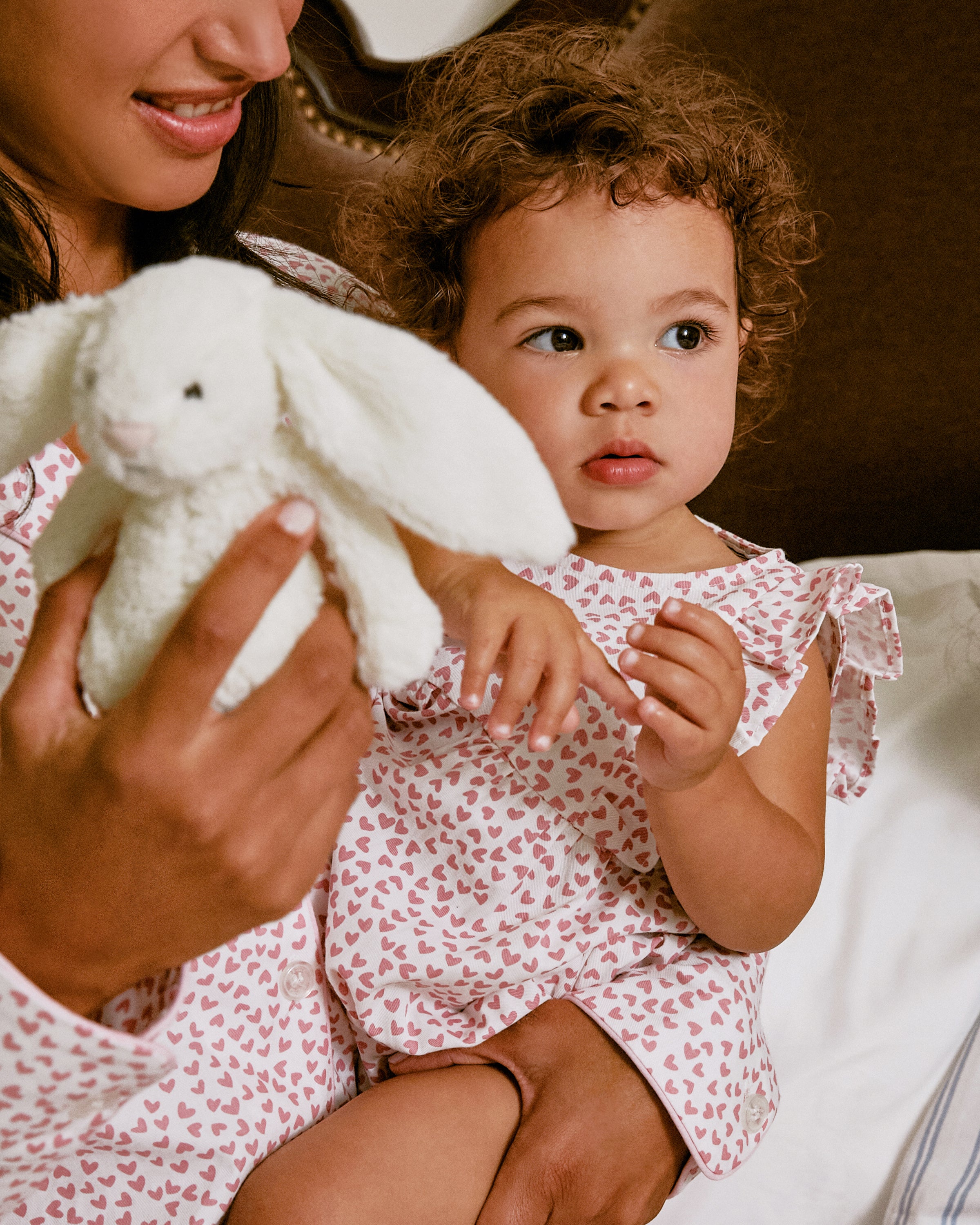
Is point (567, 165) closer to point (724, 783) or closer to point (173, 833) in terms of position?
point (724, 783)

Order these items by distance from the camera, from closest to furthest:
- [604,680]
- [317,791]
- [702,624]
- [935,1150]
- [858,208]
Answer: [317,791], [604,680], [702,624], [935,1150], [858,208]

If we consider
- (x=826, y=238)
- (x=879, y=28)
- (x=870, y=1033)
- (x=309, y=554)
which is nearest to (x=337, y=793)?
(x=309, y=554)

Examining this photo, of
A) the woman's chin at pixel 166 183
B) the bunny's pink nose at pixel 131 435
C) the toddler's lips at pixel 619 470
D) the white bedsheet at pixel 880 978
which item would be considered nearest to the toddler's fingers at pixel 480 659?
the bunny's pink nose at pixel 131 435

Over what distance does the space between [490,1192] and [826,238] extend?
1.47 metres

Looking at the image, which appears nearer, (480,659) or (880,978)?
(480,659)

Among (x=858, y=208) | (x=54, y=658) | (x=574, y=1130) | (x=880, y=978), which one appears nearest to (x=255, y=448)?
(x=54, y=658)

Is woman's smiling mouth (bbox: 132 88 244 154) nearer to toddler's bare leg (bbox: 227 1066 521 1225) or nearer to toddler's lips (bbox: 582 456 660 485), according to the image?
toddler's lips (bbox: 582 456 660 485)

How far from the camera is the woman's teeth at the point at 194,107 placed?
2.65 ft

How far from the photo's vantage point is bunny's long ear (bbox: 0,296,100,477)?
48cm

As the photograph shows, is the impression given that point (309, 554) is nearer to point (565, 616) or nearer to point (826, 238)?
point (565, 616)

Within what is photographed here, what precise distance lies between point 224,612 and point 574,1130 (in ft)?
1.89

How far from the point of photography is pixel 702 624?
2.54ft

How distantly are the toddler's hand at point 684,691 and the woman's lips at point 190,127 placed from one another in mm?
499

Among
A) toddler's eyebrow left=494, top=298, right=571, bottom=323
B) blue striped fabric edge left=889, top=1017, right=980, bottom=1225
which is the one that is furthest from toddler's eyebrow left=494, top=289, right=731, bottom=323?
blue striped fabric edge left=889, top=1017, right=980, bottom=1225
